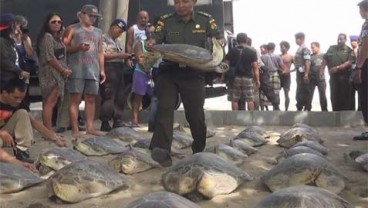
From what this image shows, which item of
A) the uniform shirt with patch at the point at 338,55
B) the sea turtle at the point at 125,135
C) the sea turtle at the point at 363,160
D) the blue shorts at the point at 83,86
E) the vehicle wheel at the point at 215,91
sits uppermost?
the uniform shirt with patch at the point at 338,55

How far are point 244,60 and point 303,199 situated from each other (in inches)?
223

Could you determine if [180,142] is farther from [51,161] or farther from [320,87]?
[320,87]

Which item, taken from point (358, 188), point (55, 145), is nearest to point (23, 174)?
point (55, 145)

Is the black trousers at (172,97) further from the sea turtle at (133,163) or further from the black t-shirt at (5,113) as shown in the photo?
the black t-shirt at (5,113)

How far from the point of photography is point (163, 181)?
3.87m

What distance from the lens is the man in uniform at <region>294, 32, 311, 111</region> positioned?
945 centimetres

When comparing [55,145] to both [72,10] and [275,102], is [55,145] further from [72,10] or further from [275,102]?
[275,102]

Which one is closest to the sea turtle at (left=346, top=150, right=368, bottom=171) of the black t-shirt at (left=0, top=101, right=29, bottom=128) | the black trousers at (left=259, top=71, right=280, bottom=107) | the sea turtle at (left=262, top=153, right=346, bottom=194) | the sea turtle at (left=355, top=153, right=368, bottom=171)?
the sea turtle at (left=355, top=153, right=368, bottom=171)

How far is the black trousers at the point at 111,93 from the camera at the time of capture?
22.3 ft

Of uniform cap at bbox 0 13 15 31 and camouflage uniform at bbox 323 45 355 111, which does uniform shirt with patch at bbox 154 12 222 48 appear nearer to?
uniform cap at bbox 0 13 15 31

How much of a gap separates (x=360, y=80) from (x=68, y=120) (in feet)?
13.2

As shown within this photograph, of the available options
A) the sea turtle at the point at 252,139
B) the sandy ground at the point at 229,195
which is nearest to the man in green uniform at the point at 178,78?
A: the sandy ground at the point at 229,195

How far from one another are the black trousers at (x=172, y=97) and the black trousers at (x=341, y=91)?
15.4ft

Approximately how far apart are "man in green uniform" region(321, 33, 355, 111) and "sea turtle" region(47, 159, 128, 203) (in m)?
5.84
